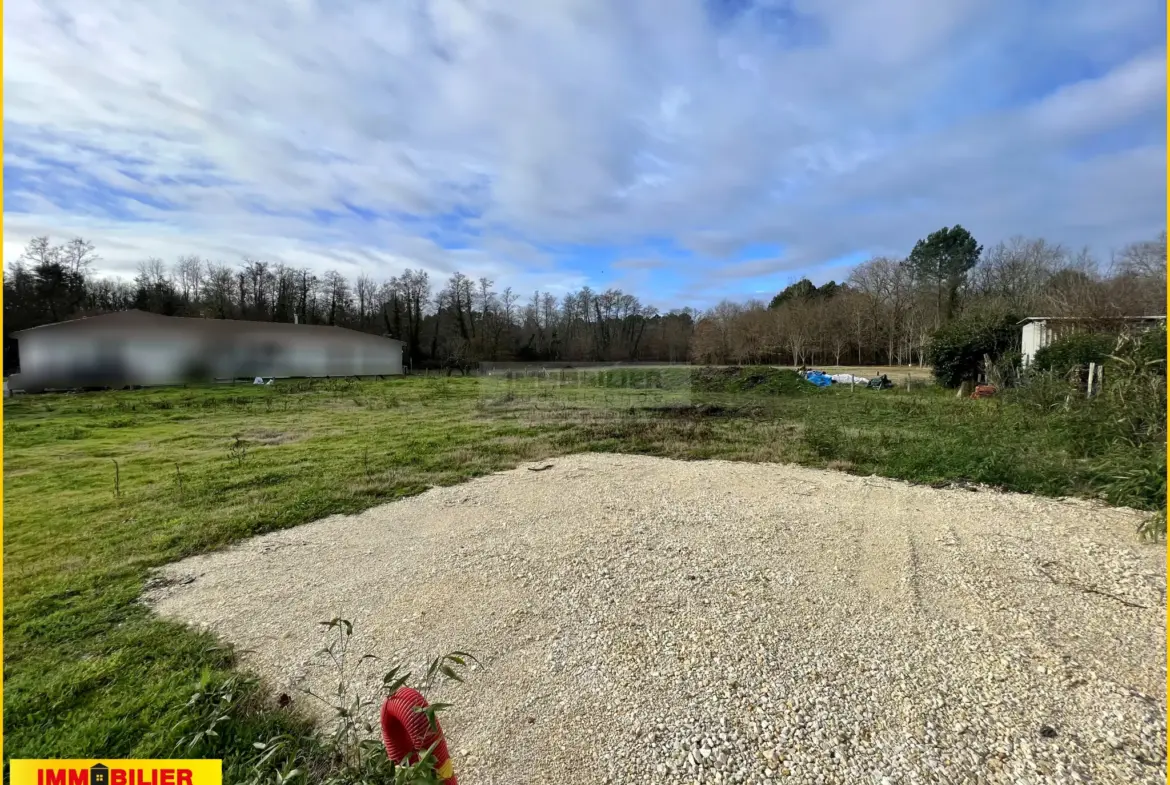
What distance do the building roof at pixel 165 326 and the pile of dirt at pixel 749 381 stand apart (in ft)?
61.3

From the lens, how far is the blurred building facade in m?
16.2

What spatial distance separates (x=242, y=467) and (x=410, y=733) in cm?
632

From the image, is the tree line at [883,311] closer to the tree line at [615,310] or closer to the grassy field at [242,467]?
the tree line at [615,310]

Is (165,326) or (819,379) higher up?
(165,326)

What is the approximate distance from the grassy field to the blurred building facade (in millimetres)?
2993

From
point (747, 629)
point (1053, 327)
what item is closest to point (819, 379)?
point (1053, 327)

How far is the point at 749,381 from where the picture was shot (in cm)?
1736

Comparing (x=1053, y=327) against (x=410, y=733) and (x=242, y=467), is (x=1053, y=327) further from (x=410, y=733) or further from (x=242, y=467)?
(x=242, y=467)

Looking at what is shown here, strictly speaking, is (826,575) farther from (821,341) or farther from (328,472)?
(821,341)

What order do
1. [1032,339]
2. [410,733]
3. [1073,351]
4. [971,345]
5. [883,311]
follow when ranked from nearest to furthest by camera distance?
1. [410,733]
2. [1073,351]
3. [1032,339]
4. [971,345]
5. [883,311]

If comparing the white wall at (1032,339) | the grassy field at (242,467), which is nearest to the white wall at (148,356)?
the grassy field at (242,467)

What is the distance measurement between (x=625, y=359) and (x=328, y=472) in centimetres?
2690

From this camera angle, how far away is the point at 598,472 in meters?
6.21

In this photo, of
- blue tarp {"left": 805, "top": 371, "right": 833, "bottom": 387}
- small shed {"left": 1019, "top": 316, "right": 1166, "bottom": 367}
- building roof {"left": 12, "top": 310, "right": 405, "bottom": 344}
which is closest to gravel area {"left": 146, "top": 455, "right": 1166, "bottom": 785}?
small shed {"left": 1019, "top": 316, "right": 1166, "bottom": 367}
